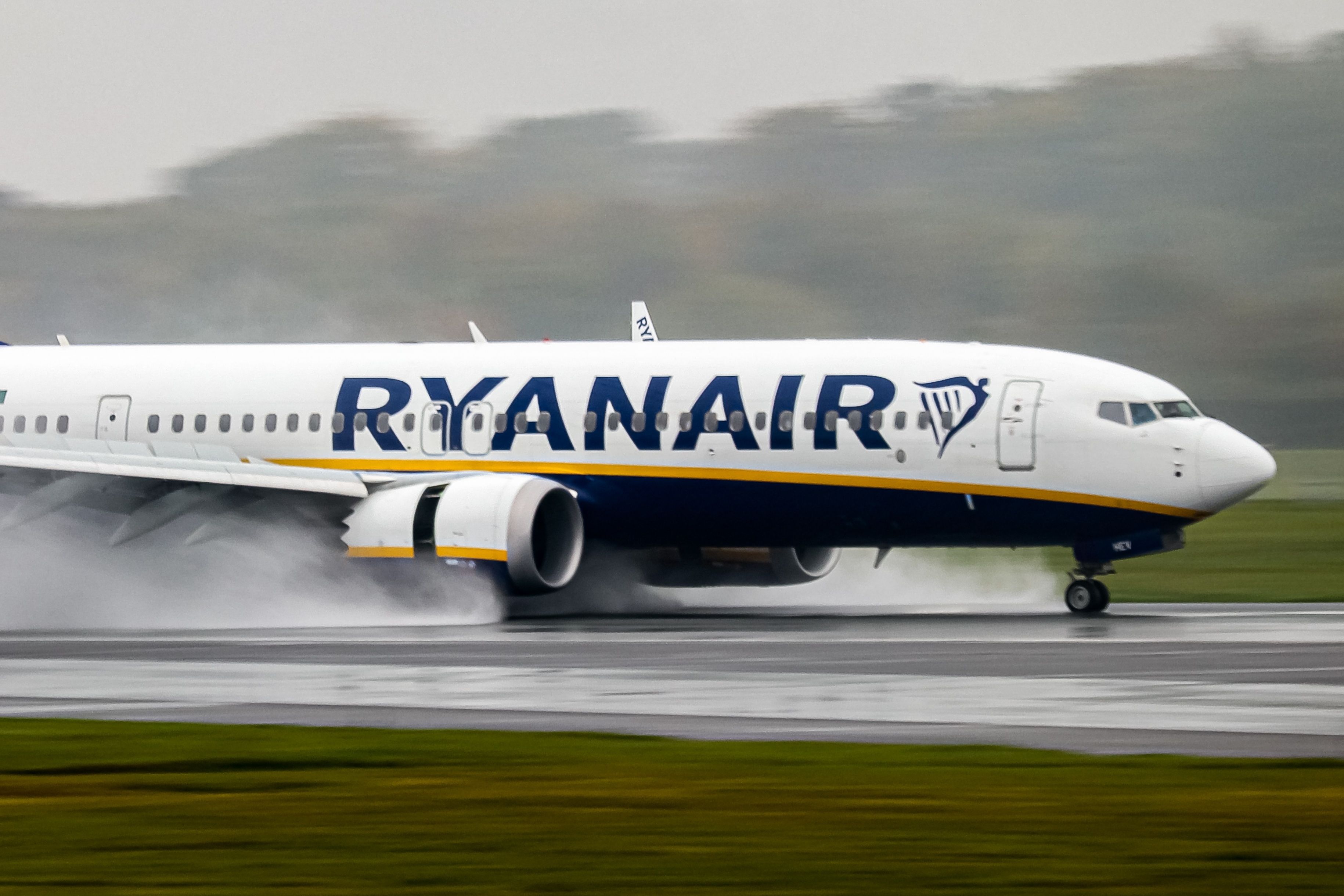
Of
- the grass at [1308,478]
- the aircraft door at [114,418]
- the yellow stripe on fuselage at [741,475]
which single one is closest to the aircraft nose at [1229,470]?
the yellow stripe on fuselage at [741,475]

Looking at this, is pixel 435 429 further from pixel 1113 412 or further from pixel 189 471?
pixel 1113 412

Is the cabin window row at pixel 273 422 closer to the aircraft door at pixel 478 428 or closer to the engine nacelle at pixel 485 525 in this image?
the aircraft door at pixel 478 428

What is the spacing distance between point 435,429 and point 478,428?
2.21 feet

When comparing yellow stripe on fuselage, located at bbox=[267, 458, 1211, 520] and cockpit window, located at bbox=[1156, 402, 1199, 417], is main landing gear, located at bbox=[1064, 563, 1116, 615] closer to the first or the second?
yellow stripe on fuselage, located at bbox=[267, 458, 1211, 520]

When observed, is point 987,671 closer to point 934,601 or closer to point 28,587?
point 934,601

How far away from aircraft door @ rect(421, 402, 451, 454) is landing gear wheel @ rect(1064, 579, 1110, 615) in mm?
8931

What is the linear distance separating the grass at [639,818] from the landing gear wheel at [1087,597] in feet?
49.7

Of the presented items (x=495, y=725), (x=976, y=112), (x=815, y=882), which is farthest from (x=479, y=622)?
(x=976, y=112)

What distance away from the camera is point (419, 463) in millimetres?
30219

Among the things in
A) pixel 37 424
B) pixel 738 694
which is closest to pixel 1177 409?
pixel 738 694

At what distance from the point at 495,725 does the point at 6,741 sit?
3.07 meters

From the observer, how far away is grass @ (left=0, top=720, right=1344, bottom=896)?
852 centimetres

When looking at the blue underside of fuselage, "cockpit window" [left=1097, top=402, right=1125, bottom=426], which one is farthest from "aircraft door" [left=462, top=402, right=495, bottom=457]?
"cockpit window" [left=1097, top=402, right=1125, bottom=426]

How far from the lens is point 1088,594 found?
2728cm
